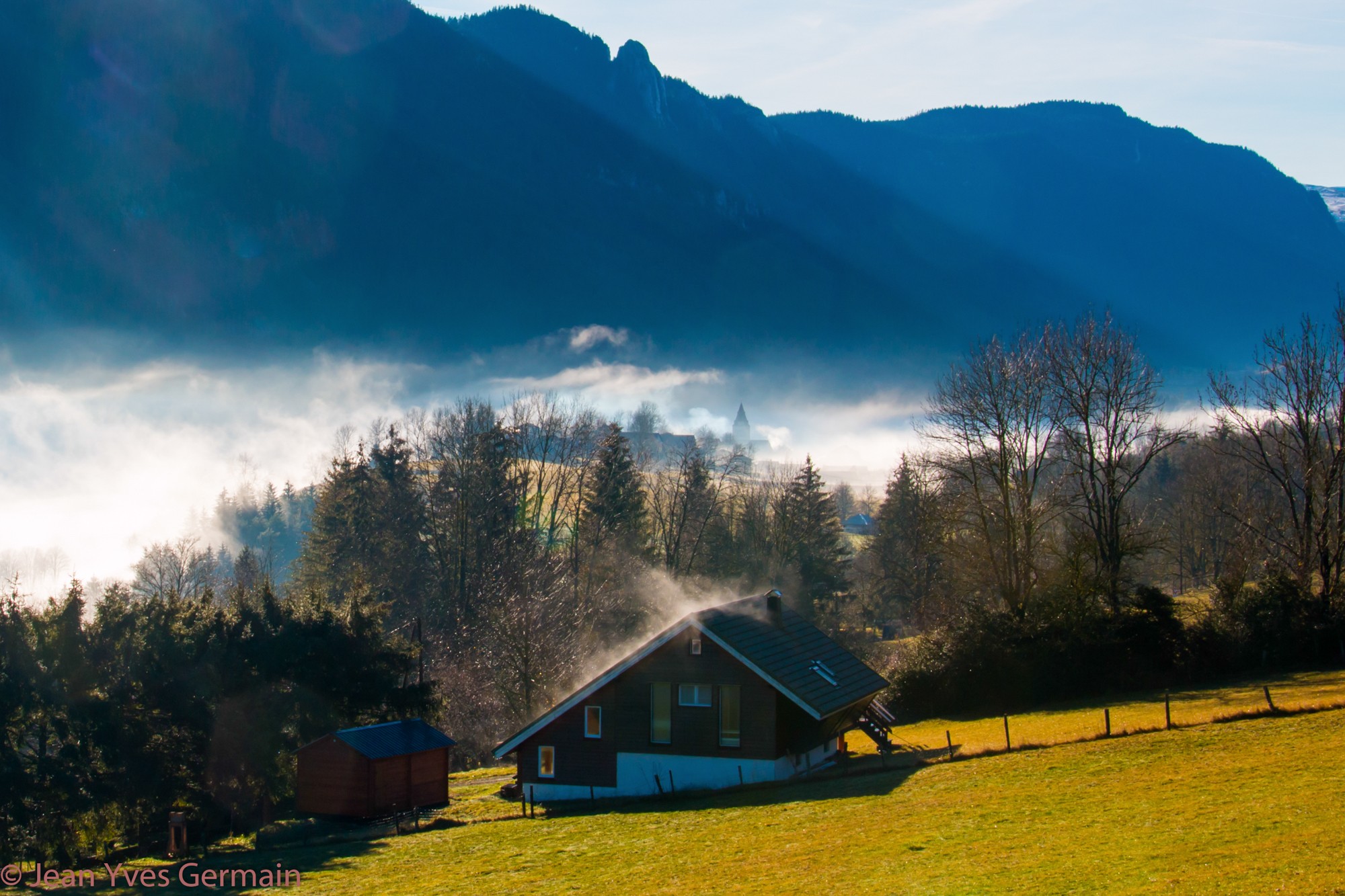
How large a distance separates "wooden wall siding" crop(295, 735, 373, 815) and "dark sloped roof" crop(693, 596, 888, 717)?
13.5 metres

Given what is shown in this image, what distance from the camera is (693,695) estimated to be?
92.4 feet

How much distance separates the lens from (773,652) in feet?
94.5

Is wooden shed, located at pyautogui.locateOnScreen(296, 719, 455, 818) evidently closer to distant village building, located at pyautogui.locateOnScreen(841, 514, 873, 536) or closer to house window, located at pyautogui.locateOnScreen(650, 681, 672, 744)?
house window, located at pyautogui.locateOnScreen(650, 681, 672, 744)

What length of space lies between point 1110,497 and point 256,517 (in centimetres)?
13110

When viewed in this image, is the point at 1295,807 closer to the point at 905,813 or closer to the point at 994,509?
the point at 905,813

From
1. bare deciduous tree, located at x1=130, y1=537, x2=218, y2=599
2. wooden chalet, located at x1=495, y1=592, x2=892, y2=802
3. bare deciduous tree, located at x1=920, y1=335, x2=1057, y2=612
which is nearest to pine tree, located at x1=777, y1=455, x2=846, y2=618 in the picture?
bare deciduous tree, located at x1=920, y1=335, x2=1057, y2=612

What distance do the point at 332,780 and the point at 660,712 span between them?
1272cm

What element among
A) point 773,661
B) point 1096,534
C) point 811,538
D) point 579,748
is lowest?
point 579,748

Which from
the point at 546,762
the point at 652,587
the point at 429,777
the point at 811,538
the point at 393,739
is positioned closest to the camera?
the point at 546,762

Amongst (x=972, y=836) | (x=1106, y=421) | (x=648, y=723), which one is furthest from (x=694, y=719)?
(x=1106, y=421)

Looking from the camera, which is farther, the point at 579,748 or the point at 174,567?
the point at 174,567

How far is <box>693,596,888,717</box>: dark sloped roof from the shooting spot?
90.4ft

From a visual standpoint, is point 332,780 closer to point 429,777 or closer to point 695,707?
point 429,777

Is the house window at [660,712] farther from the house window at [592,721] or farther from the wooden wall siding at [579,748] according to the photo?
the house window at [592,721]
